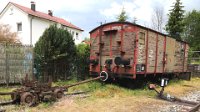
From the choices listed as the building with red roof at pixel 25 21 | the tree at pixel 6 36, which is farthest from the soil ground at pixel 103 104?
the building with red roof at pixel 25 21

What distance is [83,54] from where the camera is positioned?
605 inches

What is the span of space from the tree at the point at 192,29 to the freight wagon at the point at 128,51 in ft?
179

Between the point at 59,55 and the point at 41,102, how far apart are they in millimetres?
5584

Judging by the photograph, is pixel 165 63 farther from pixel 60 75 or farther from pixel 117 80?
pixel 60 75

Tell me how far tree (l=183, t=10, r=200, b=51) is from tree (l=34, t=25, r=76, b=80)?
183 ft

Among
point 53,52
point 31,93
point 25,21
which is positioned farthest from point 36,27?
point 31,93

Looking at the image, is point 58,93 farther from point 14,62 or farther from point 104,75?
point 14,62

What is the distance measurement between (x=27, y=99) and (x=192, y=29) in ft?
224

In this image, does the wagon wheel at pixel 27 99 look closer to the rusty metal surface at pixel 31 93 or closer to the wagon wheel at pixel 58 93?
the rusty metal surface at pixel 31 93

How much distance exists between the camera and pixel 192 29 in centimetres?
6862

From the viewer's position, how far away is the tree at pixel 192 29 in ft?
213

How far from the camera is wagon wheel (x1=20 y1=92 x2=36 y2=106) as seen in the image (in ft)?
25.1

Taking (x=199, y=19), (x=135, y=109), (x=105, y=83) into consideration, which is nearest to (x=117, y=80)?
(x=105, y=83)

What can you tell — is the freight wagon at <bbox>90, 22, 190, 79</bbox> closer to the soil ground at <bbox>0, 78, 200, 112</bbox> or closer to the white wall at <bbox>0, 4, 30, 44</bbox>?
the soil ground at <bbox>0, 78, 200, 112</bbox>
